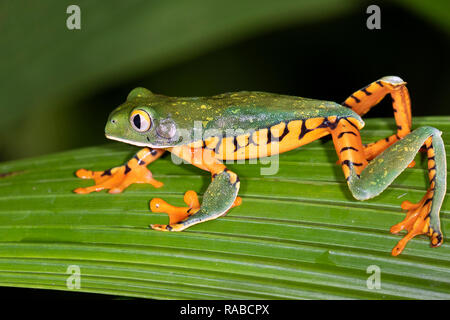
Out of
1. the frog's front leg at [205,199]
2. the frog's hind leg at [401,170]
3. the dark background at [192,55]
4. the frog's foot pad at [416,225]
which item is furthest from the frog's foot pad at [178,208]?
the dark background at [192,55]

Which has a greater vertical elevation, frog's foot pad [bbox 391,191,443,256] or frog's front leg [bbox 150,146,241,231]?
frog's front leg [bbox 150,146,241,231]

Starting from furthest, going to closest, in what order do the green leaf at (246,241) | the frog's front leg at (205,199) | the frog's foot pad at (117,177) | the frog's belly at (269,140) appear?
1. the frog's foot pad at (117,177)
2. the frog's belly at (269,140)
3. the frog's front leg at (205,199)
4. the green leaf at (246,241)

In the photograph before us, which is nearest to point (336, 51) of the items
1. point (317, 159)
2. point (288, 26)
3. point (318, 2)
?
point (288, 26)

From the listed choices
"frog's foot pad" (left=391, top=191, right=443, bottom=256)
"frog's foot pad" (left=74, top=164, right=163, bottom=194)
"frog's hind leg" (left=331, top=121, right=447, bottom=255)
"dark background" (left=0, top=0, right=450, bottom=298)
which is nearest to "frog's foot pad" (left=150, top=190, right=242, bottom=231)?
"frog's foot pad" (left=74, top=164, right=163, bottom=194)

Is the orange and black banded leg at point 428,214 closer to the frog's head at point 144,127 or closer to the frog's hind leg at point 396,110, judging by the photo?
the frog's hind leg at point 396,110

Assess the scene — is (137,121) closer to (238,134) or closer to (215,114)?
(215,114)

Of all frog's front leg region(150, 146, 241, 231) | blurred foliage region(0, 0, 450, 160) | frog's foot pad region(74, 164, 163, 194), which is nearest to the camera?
frog's front leg region(150, 146, 241, 231)

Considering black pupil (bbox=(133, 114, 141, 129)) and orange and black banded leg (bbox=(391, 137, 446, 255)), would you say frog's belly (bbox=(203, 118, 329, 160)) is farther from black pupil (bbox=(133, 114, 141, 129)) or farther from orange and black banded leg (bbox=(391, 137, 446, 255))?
orange and black banded leg (bbox=(391, 137, 446, 255))
